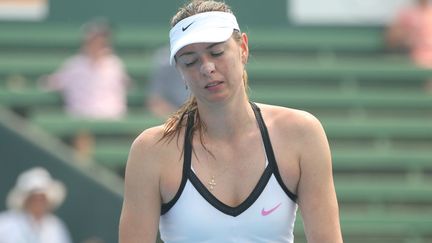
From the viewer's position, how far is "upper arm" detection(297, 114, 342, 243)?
157 inches

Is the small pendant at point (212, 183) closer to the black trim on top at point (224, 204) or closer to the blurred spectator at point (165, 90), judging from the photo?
the black trim on top at point (224, 204)

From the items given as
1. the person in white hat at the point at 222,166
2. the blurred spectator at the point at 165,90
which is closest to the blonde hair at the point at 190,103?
the person in white hat at the point at 222,166

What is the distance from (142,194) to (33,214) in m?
4.18

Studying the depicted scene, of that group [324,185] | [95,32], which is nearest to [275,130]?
[324,185]

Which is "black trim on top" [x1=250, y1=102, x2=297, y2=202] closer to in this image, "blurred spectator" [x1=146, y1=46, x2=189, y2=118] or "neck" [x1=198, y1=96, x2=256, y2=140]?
"neck" [x1=198, y1=96, x2=256, y2=140]

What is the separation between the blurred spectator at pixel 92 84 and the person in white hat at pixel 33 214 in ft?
3.53

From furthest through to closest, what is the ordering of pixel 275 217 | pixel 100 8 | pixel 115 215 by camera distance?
pixel 100 8 < pixel 115 215 < pixel 275 217

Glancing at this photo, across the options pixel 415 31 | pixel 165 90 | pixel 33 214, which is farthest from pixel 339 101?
pixel 33 214

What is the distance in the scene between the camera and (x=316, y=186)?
3.98m

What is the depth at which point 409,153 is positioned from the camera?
989cm

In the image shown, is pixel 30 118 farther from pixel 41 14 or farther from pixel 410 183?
pixel 410 183

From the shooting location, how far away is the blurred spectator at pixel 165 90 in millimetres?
8984

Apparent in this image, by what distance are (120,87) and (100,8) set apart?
1.20 metres

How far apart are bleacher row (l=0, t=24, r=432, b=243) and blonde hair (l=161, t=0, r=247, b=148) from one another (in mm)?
5154
